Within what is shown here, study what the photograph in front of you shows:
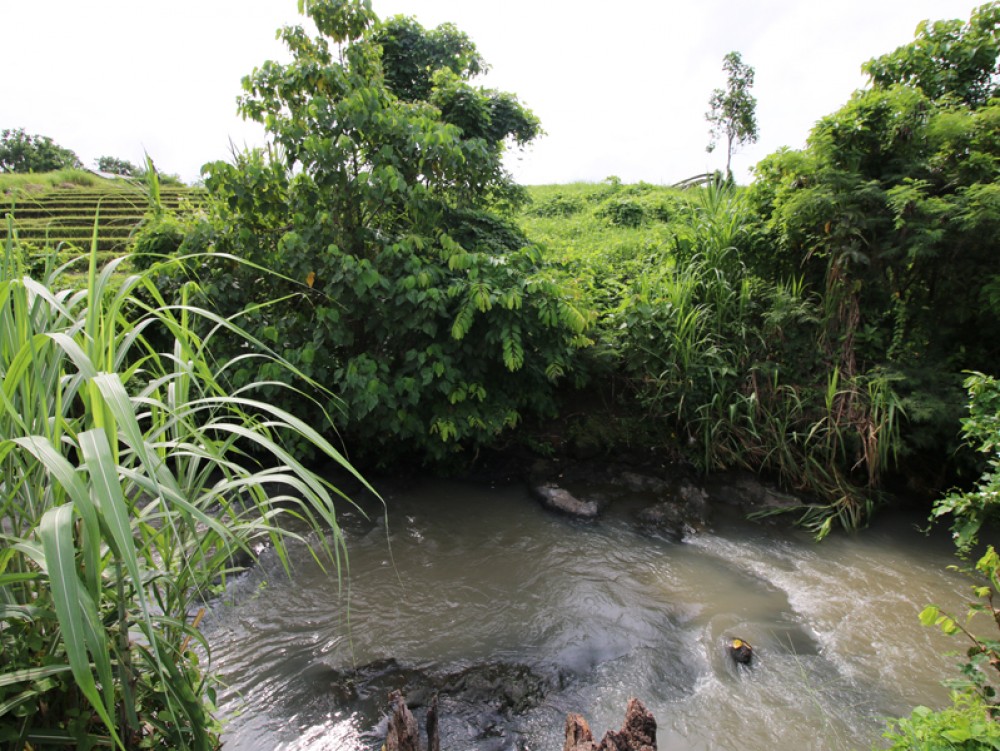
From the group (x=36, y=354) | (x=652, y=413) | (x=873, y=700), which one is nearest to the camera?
(x=36, y=354)

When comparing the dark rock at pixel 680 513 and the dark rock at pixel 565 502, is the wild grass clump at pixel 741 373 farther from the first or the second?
the dark rock at pixel 565 502

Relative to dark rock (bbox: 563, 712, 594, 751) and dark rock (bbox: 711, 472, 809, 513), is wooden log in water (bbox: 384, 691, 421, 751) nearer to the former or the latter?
dark rock (bbox: 563, 712, 594, 751)

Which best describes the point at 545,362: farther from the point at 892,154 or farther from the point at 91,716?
the point at 91,716

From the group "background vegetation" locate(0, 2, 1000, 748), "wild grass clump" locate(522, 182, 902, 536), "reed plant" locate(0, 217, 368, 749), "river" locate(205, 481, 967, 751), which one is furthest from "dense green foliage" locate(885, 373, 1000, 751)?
"reed plant" locate(0, 217, 368, 749)

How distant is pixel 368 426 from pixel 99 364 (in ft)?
9.46

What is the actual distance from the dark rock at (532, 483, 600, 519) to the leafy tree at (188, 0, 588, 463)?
2.30ft

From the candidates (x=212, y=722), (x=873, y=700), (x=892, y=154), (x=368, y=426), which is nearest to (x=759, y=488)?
(x=873, y=700)

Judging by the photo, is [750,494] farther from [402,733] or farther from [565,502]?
[402,733]

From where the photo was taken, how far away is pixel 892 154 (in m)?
4.12

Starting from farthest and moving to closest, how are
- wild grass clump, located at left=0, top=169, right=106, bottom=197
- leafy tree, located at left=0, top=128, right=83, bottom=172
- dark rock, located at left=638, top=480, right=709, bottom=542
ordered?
leafy tree, located at left=0, top=128, right=83, bottom=172 < wild grass clump, located at left=0, top=169, right=106, bottom=197 < dark rock, located at left=638, top=480, right=709, bottom=542

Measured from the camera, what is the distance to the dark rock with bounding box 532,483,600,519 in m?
4.19

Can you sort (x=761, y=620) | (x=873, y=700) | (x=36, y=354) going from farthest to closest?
(x=761, y=620), (x=873, y=700), (x=36, y=354)

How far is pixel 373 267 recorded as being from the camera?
3.84 metres

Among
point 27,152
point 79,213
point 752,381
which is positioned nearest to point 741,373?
point 752,381
